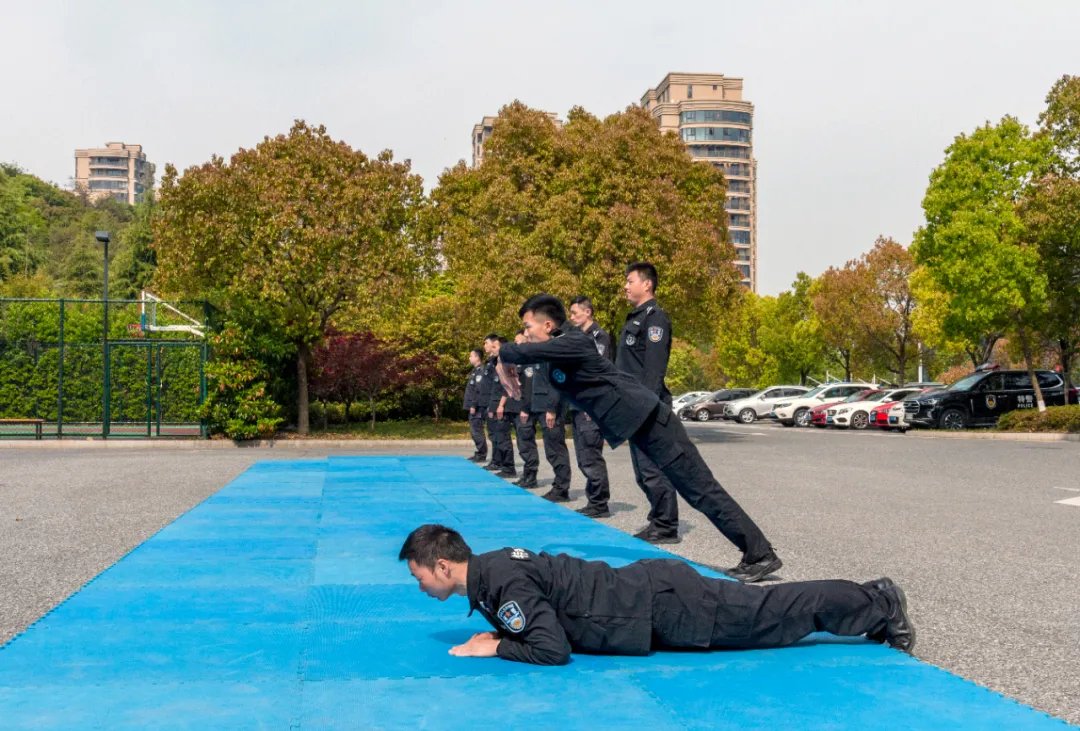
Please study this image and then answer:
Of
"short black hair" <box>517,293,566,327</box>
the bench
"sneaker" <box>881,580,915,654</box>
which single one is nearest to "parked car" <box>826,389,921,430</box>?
the bench

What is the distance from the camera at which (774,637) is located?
4180 mm

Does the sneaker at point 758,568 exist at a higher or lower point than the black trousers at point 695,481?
lower

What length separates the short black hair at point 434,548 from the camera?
3918 millimetres

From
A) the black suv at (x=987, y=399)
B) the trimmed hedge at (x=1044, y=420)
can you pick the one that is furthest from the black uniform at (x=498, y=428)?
the black suv at (x=987, y=399)

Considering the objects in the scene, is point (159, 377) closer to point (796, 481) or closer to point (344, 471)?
point (344, 471)

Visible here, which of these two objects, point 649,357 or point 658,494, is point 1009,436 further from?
point 649,357

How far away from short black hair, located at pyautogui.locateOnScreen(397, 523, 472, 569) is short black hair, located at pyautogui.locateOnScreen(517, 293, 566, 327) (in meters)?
2.66

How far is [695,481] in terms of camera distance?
18.5 feet

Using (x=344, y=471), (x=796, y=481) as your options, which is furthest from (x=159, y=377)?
(x=796, y=481)

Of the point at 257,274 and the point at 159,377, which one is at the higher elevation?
the point at 257,274

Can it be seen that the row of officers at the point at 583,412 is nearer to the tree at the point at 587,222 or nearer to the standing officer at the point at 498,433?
the standing officer at the point at 498,433

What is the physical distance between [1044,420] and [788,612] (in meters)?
25.0

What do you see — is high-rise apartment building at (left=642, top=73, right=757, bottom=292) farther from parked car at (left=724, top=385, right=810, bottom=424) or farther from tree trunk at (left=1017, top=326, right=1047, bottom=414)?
tree trunk at (left=1017, top=326, right=1047, bottom=414)

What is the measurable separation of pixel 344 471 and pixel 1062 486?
9409 millimetres
